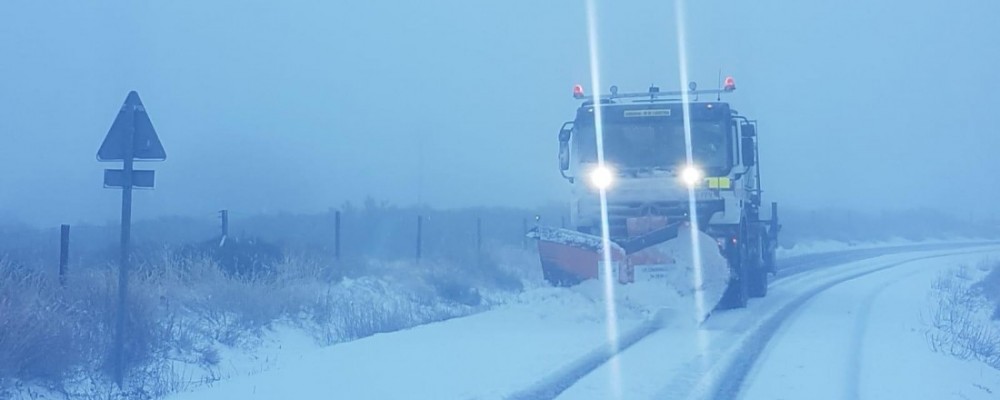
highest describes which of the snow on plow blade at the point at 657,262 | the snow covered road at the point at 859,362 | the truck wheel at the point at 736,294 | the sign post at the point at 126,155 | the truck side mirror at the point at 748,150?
the truck side mirror at the point at 748,150

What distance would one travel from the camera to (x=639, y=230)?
17.6 m

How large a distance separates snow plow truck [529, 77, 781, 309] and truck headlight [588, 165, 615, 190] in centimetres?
2

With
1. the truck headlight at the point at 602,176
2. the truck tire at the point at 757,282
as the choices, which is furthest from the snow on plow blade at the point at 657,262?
the truck tire at the point at 757,282

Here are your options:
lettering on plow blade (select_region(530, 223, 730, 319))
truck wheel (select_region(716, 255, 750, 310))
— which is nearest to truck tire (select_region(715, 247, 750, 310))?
truck wheel (select_region(716, 255, 750, 310))

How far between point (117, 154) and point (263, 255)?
9631 millimetres

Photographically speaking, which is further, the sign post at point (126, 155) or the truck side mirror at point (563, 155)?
the truck side mirror at point (563, 155)

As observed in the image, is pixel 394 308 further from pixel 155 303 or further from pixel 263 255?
pixel 155 303

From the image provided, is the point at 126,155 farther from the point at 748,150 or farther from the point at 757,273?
the point at 757,273

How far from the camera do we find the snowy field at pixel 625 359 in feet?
32.9

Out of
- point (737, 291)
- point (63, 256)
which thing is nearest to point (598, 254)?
point (737, 291)

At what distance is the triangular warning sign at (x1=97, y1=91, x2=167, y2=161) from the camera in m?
10.2

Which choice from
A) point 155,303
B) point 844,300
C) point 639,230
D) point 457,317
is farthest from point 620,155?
point 155,303

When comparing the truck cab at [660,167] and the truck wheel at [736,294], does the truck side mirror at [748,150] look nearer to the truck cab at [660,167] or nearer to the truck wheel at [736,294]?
the truck cab at [660,167]

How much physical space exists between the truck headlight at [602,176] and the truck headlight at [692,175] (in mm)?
1161
